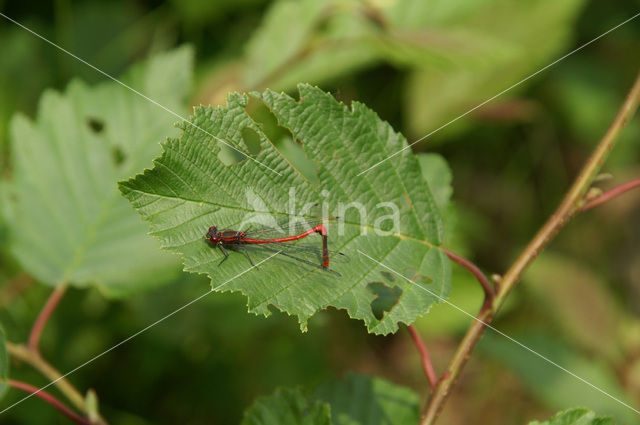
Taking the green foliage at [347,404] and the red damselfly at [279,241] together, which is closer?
the red damselfly at [279,241]

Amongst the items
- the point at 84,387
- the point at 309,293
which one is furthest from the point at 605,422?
the point at 84,387

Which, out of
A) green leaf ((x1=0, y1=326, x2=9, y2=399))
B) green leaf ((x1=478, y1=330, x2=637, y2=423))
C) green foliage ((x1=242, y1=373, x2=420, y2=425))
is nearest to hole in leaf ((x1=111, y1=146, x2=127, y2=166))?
green leaf ((x1=0, y1=326, x2=9, y2=399))

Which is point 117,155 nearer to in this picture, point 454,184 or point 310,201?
point 310,201

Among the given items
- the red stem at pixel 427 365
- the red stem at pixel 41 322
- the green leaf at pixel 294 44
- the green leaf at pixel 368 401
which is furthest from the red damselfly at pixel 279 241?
the green leaf at pixel 294 44

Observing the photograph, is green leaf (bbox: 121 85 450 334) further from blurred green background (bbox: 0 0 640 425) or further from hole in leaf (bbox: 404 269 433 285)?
blurred green background (bbox: 0 0 640 425)

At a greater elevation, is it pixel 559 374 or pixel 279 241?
pixel 279 241

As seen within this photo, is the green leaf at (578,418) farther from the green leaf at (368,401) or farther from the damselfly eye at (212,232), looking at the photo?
the damselfly eye at (212,232)

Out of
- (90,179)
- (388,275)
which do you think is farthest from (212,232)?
(90,179)
